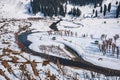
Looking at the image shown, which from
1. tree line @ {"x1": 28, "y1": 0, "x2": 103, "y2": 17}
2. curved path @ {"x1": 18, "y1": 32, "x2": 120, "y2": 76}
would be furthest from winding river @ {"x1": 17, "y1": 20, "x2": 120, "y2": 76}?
tree line @ {"x1": 28, "y1": 0, "x2": 103, "y2": 17}

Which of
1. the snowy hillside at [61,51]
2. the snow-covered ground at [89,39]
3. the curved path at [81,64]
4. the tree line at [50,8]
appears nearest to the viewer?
the snowy hillside at [61,51]

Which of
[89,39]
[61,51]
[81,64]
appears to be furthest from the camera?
[89,39]

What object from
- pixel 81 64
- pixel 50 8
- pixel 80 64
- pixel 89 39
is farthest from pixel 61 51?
pixel 50 8

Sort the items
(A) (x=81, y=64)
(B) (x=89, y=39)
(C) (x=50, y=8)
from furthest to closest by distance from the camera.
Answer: (C) (x=50, y=8) < (B) (x=89, y=39) < (A) (x=81, y=64)

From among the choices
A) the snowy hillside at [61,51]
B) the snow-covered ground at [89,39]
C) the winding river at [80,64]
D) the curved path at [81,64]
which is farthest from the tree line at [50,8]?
the curved path at [81,64]

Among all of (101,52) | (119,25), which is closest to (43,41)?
(101,52)

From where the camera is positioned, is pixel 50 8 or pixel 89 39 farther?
pixel 50 8

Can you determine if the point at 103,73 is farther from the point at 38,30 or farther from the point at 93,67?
the point at 38,30

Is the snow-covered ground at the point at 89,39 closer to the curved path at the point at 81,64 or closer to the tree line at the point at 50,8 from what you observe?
the curved path at the point at 81,64

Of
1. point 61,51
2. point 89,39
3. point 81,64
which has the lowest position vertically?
point 81,64

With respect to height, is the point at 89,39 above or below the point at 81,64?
above

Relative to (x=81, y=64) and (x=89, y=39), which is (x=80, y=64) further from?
(x=89, y=39)
